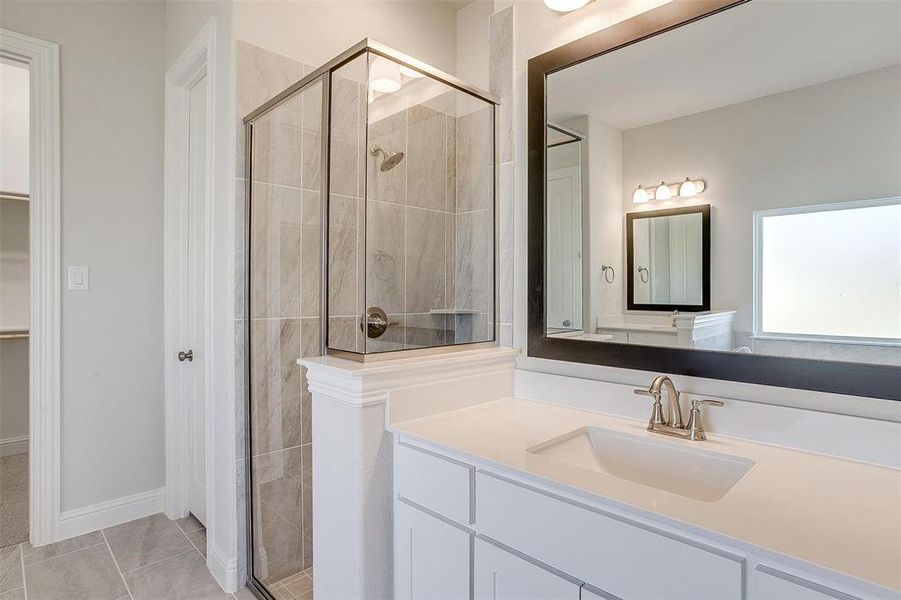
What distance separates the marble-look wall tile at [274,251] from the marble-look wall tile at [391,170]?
0.46 metres

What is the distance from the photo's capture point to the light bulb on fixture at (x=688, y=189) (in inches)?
50.6

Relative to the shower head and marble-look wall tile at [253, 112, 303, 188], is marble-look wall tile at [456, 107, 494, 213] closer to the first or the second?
the shower head

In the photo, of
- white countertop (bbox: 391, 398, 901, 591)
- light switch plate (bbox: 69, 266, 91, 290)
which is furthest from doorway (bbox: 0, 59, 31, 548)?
white countertop (bbox: 391, 398, 901, 591)

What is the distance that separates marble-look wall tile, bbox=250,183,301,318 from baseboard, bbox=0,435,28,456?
9.51 ft

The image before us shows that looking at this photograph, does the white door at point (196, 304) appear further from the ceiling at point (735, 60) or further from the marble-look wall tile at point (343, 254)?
the ceiling at point (735, 60)

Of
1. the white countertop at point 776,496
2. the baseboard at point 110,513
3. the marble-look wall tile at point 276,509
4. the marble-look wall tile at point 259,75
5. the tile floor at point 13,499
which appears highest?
the marble-look wall tile at point 259,75

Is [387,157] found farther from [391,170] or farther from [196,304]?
[196,304]

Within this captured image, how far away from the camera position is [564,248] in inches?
61.1

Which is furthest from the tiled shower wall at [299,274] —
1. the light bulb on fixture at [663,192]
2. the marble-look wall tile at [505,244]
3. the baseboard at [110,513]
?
the baseboard at [110,513]

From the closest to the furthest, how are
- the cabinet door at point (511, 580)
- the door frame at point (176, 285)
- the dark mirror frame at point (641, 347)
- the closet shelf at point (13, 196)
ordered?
the cabinet door at point (511, 580)
the dark mirror frame at point (641, 347)
the door frame at point (176, 285)
the closet shelf at point (13, 196)

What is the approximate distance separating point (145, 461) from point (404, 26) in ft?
8.48

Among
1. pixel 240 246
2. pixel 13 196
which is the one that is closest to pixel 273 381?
pixel 240 246

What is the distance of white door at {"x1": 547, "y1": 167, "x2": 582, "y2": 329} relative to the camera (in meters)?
1.52

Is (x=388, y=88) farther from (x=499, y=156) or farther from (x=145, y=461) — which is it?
(x=145, y=461)
